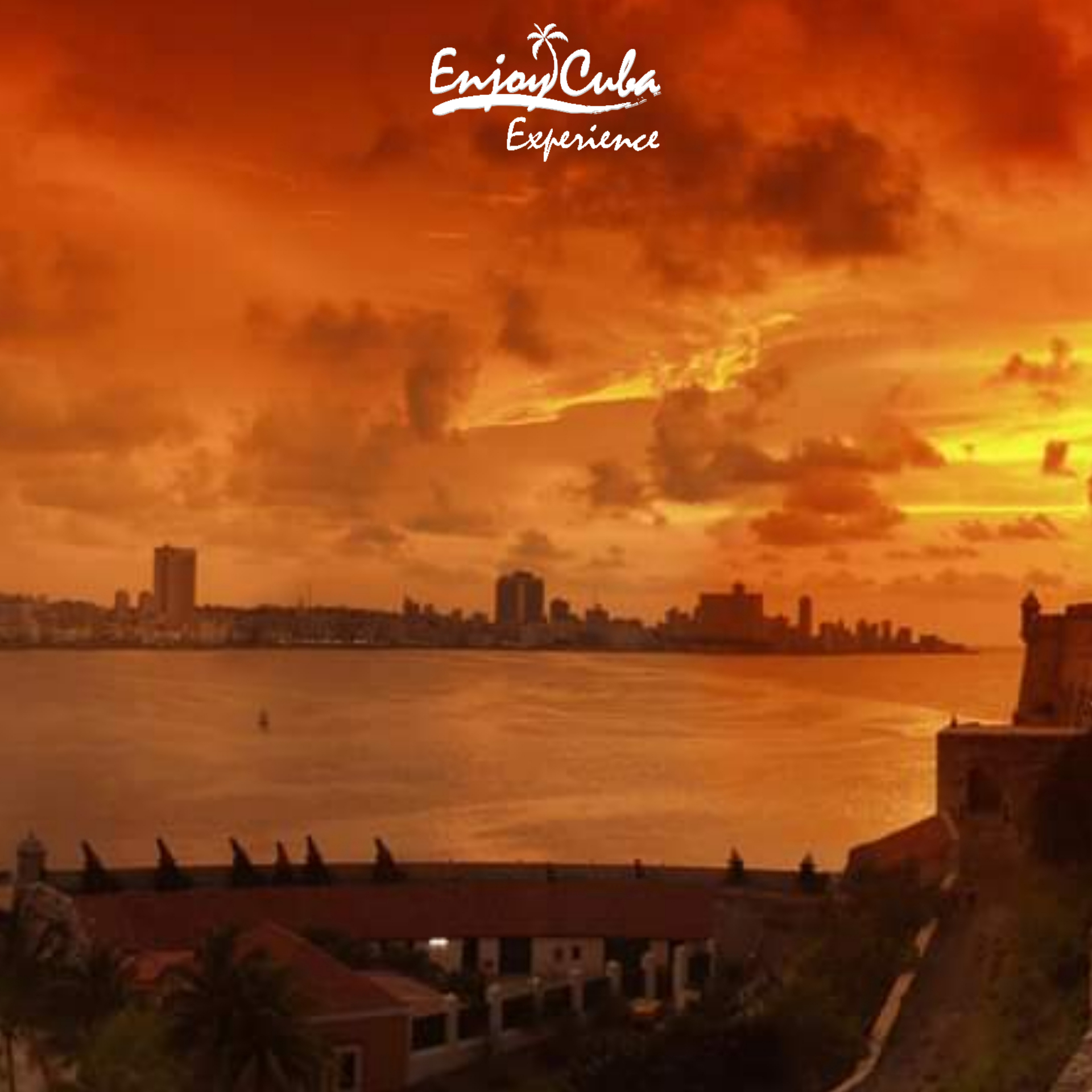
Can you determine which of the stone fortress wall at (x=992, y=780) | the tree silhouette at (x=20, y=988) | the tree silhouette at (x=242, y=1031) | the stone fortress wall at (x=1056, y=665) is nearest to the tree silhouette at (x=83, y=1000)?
the tree silhouette at (x=20, y=988)

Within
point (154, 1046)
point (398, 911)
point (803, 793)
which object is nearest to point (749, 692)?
point (803, 793)

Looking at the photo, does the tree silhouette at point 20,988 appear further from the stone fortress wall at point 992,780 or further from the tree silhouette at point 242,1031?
the stone fortress wall at point 992,780

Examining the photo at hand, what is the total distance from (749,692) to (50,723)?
66077mm

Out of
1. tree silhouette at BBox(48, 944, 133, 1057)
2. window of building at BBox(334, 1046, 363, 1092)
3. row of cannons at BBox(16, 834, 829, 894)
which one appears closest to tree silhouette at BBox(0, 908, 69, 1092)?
tree silhouette at BBox(48, 944, 133, 1057)

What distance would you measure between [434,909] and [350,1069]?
290 inches

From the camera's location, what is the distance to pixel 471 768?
80750 mm

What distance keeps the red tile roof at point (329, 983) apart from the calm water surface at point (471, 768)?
3123 cm

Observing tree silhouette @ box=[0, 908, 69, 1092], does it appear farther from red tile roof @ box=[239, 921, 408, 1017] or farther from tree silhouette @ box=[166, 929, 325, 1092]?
tree silhouette @ box=[166, 929, 325, 1092]

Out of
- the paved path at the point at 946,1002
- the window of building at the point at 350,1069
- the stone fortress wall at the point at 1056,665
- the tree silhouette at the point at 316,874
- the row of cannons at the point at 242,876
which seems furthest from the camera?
the stone fortress wall at the point at 1056,665

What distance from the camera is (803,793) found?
7300 cm

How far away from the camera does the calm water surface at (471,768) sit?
5938cm

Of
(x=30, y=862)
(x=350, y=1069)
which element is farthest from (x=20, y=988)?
(x=30, y=862)

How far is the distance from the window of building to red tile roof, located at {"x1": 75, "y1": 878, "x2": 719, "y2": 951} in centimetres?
608

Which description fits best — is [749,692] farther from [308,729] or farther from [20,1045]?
[20,1045]
